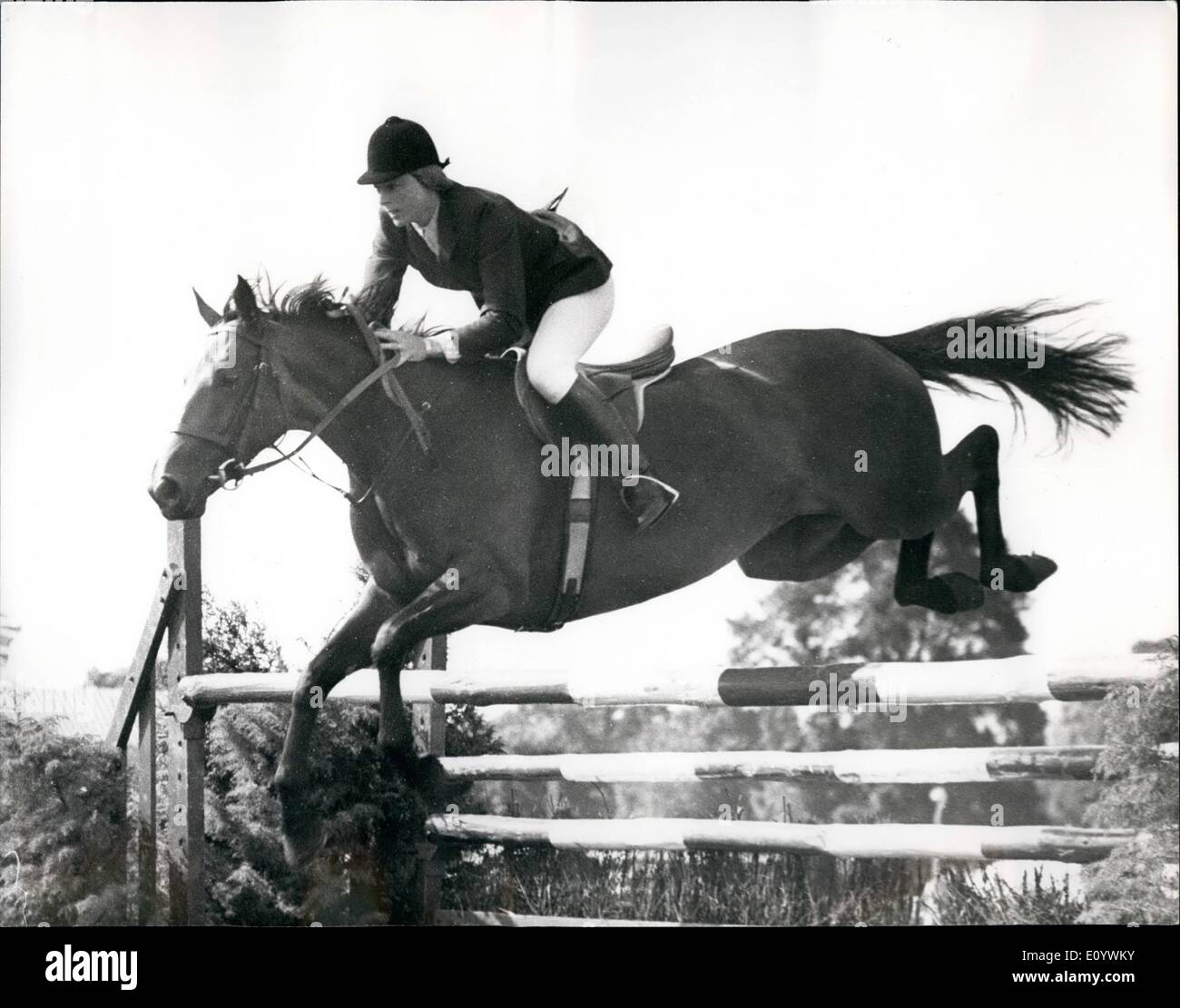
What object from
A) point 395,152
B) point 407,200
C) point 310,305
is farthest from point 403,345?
point 395,152

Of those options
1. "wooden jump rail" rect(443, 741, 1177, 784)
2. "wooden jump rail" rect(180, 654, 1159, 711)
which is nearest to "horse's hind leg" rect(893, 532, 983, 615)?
"wooden jump rail" rect(180, 654, 1159, 711)

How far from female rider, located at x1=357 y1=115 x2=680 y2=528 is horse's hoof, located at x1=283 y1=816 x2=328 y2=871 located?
3.45 ft

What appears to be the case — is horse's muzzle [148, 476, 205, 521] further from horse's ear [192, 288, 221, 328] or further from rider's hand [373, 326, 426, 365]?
rider's hand [373, 326, 426, 365]

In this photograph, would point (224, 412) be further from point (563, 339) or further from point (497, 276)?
point (563, 339)

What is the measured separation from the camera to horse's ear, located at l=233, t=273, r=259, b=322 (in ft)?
11.0

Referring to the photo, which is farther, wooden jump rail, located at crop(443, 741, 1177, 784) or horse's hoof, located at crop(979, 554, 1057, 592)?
horse's hoof, located at crop(979, 554, 1057, 592)

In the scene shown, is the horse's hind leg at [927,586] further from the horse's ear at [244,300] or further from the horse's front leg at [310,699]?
the horse's ear at [244,300]

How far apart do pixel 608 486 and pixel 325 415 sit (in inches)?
26.5

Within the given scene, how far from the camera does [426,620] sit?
132 inches

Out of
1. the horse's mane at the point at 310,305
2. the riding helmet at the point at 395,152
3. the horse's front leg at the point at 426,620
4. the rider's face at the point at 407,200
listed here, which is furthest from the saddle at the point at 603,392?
the riding helmet at the point at 395,152

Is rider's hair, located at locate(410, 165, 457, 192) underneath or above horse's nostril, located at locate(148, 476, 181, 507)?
above

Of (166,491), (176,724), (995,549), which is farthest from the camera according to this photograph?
(176,724)

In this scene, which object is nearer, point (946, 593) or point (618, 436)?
point (618, 436)

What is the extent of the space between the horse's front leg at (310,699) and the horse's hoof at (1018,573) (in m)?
1.42
